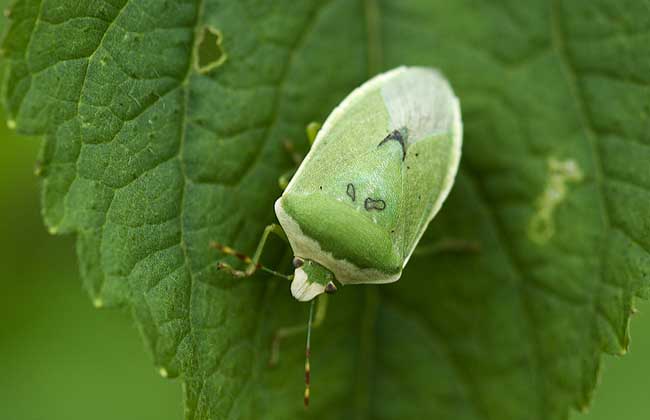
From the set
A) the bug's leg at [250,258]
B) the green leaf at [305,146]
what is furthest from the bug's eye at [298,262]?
the green leaf at [305,146]

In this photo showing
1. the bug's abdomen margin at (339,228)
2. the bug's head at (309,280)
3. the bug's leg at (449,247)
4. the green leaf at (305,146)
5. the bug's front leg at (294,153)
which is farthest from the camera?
the bug's leg at (449,247)

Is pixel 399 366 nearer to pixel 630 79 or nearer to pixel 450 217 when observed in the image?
pixel 450 217

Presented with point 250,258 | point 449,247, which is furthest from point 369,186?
point 449,247

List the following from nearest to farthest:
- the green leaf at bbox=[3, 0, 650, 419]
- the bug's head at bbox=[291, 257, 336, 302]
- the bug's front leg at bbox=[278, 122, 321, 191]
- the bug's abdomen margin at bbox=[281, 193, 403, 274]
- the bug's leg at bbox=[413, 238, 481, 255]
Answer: the green leaf at bbox=[3, 0, 650, 419] < the bug's abdomen margin at bbox=[281, 193, 403, 274] < the bug's head at bbox=[291, 257, 336, 302] < the bug's front leg at bbox=[278, 122, 321, 191] < the bug's leg at bbox=[413, 238, 481, 255]

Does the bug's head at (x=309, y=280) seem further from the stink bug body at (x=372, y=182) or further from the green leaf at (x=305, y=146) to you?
the green leaf at (x=305, y=146)

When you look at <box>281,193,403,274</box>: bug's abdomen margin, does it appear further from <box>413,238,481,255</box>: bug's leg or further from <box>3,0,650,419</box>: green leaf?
<box>413,238,481,255</box>: bug's leg

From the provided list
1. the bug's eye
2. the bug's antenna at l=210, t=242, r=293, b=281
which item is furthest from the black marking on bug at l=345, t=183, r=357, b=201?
the bug's antenna at l=210, t=242, r=293, b=281
